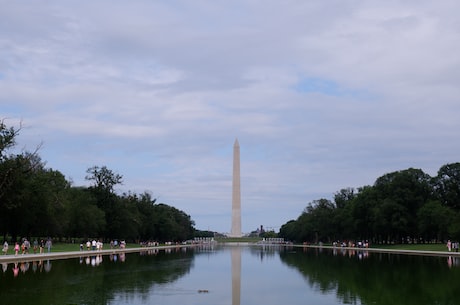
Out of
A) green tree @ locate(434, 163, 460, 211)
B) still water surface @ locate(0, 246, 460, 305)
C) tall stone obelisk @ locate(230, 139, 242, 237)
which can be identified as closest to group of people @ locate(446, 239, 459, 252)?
green tree @ locate(434, 163, 460, 211)

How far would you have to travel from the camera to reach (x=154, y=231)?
107688mm

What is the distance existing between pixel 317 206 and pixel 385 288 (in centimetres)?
10302

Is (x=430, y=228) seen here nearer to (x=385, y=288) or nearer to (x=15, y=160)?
(x=15, y=160)

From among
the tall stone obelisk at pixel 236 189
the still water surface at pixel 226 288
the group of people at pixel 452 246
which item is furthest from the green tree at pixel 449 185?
the still water surface at pixel 226 288

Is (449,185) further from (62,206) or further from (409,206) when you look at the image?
(62,206)

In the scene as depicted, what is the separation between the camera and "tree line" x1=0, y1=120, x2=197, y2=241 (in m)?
46.8

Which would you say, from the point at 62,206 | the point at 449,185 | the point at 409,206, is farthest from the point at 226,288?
the point at 449,185

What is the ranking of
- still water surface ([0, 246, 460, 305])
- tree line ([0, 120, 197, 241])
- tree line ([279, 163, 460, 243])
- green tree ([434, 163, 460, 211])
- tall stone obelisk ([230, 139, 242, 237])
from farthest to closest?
tall stone obelisk ([230, 139, 242, 237]), green tree ([434, 163, 460, 211]), tree line ([279, 163, 460, 243]), tree line ([0, 120, 197, 241]), still water surface ([0, 246, 460, 305])

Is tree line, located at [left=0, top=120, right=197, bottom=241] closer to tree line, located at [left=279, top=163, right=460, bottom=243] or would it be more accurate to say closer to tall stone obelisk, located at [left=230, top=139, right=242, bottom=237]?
tall stone obelisk, located at [left=230, top=139, right=242, bottom=237]

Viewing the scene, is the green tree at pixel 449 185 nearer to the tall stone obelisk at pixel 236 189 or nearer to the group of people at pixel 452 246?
the group of people at pixel 452 246

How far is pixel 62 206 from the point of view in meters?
56.8

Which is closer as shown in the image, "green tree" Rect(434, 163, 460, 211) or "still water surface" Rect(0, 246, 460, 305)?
"still water surface" Rect(0, 246, 460, 305)

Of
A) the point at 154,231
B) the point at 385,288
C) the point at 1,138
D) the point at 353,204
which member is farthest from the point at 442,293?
the point at 154,231

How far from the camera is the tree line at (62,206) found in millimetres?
46812
